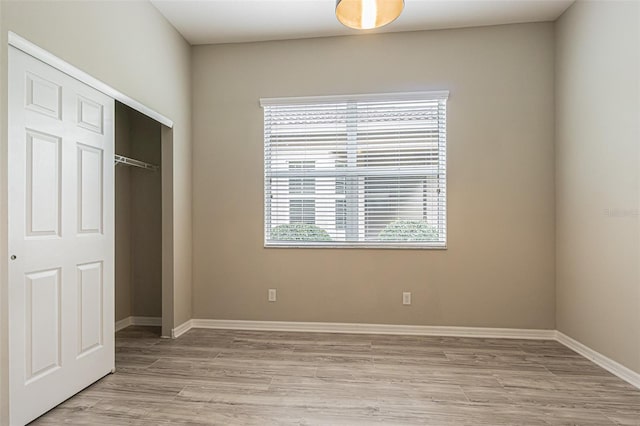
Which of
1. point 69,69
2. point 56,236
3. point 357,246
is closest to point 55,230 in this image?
point 56,236

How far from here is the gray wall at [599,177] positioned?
2.57 meters

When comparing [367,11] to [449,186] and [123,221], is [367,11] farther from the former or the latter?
[123,221]

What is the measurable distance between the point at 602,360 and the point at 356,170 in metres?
2.57

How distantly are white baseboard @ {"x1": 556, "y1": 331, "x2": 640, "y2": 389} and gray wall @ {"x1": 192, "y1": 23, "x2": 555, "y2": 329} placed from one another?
218mm

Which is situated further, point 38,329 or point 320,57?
point 320,57

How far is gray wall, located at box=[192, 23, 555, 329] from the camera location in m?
3.57

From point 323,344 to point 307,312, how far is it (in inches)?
19.7

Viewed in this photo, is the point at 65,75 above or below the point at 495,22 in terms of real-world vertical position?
below

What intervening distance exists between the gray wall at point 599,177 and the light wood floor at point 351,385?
350 millimetres

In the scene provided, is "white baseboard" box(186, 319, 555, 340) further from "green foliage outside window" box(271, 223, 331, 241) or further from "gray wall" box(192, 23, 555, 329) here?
"green foliage outside window" box(271, 223, 331, 241)

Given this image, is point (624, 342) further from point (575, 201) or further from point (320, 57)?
point (320, 57)

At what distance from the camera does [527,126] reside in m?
3.57

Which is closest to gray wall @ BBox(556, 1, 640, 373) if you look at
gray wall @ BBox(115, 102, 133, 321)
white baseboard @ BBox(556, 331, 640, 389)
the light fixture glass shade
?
white baseboard @ BBox(556, 331, 640, 389)

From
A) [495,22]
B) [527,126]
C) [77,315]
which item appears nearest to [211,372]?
[77,315]
